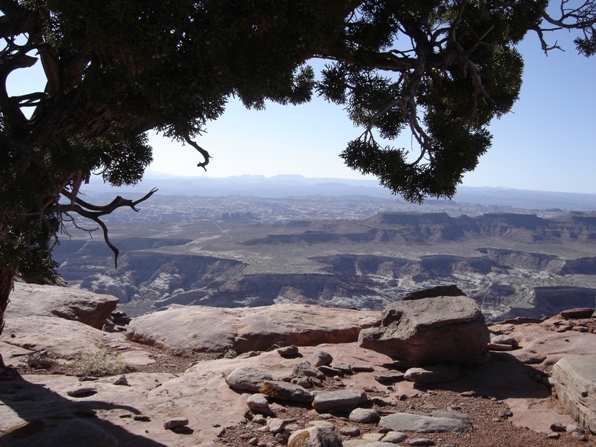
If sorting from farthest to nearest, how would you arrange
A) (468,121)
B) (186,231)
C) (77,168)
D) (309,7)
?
(186,231) → (468,121) → (77,168) → (309,7)

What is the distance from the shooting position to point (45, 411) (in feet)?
21.2

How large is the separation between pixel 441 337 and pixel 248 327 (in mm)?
5037

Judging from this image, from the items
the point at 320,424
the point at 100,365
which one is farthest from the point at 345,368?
the point at 100,365

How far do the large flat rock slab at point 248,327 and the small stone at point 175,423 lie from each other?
5.03 metres

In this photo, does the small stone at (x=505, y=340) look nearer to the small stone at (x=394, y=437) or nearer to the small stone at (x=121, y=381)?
the small stone at (x=394, y=437)

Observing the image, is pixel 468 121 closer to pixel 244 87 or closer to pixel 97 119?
pixel 244 87

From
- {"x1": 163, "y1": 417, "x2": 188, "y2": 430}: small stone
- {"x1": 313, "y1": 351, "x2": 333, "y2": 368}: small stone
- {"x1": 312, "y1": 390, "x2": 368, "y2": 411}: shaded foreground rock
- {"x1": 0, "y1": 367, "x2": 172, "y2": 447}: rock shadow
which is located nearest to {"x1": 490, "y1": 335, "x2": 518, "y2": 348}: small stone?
{"x1": 313, "y1": 351, "x2": 333, "y2": 368}: small stone

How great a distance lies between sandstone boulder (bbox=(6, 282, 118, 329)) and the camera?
44.9ft

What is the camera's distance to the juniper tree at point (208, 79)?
5.28 metres

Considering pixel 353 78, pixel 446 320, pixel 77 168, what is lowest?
pixel 446 320

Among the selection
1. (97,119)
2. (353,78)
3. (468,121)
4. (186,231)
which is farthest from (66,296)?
(186,231)

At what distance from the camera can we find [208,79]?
5.57m

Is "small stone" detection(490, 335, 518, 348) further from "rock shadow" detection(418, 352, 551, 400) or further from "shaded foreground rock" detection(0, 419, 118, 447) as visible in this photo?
"shaded foreground rock" detection(0, 419, 118, 447)

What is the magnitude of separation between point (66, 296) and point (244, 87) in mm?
11757
